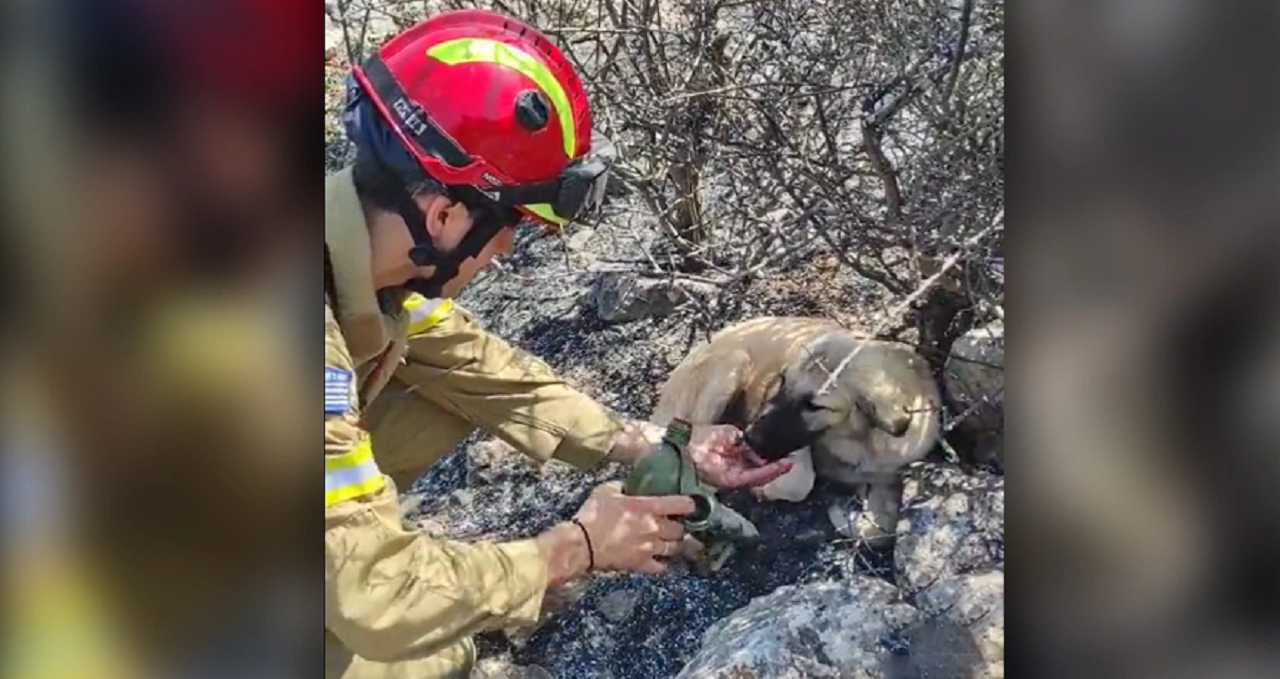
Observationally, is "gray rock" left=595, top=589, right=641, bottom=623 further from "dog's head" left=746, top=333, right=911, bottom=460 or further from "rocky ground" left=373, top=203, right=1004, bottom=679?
"dog's head" left=746, top=333, right=911, bottom=460

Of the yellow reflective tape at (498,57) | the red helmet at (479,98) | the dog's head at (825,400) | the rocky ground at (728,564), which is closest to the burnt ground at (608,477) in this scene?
the rocky ground at (728,564)

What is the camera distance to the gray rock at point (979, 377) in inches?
116

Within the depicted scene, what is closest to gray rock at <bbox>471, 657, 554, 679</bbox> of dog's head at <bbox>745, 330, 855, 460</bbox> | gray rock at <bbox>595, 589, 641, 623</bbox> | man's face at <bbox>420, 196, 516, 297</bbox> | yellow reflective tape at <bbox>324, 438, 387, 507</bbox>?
gray rock at <bbox>595, 589, 641, 623</bbox>

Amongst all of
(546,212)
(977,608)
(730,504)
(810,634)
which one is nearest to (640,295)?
(546,212)

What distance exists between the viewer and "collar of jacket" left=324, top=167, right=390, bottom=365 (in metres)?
2.81

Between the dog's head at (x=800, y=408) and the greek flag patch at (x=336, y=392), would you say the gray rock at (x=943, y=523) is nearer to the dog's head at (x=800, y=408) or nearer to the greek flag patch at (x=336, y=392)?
the dog's head at (x=800, y=408)

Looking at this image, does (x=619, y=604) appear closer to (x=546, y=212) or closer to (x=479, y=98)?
(x=546, y=212)

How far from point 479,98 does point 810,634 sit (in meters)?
1.51

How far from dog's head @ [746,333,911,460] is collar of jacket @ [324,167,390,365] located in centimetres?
96

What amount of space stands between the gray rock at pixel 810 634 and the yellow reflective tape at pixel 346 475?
91 cm

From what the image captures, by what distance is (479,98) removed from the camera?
2746mm
